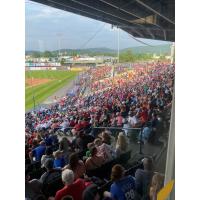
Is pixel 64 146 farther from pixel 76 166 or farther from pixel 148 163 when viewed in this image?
pixel 148 163

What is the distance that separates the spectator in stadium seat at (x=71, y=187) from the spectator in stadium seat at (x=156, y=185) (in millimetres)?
298

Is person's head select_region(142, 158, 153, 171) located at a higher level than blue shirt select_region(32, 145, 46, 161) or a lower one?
lower

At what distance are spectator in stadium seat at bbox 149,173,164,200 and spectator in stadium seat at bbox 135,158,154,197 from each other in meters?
0.02

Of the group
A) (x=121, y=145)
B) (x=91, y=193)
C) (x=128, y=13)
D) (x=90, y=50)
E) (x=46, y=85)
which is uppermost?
(x=128, y=13)

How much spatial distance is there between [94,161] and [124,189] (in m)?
0.19

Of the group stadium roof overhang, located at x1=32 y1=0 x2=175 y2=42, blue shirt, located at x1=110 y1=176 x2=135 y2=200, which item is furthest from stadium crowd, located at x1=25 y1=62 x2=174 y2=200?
stadium roof overhang, located at x1=32 y1=0 x2=175 y2=42

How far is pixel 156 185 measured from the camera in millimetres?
2041

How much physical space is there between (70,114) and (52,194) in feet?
1.26

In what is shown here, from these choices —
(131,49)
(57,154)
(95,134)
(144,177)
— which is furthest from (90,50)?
(144,177)

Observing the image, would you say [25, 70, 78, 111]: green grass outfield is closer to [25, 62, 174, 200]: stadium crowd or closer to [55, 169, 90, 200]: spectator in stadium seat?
[25, 62, 174, 200]: stadium crowd

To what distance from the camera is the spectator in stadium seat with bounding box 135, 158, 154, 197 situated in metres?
2.03

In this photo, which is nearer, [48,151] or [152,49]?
[152,49]

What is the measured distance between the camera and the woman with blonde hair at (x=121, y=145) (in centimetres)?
206
